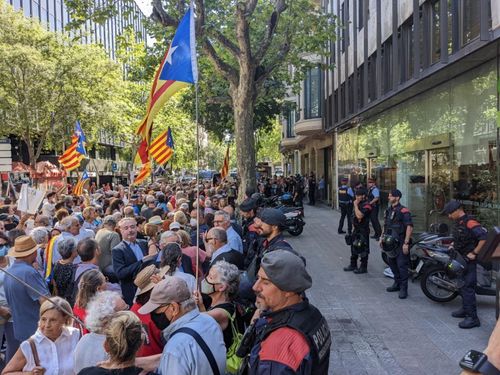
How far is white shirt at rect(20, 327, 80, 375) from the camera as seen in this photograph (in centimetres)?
327

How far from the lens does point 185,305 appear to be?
3.07m

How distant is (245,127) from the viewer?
41.6 ft

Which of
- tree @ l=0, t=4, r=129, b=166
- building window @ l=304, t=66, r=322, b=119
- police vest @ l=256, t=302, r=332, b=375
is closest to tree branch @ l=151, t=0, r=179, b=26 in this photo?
police vest @ l=256, t=302, r=332, b=375

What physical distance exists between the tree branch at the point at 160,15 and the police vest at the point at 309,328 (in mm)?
9449

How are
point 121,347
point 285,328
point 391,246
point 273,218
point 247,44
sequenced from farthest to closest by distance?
point 247,44 → point 391,246 → point 273,218 → point 121,347 → point 285,328

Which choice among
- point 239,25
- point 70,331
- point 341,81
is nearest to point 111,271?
point 70,331

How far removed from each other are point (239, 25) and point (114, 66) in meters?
18.8

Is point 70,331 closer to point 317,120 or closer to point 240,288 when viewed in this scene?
point 240,288

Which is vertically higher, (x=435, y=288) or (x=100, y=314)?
(x=100, y=314)

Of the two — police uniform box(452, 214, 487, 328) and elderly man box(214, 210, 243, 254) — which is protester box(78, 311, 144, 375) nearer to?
elderly man box(214, 210, 243, 254)

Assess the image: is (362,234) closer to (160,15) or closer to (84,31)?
(160,15)

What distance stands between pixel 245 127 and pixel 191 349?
33.6 ft

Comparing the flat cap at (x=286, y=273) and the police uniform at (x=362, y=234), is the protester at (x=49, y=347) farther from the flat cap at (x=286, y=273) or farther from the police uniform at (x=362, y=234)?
the police uniform at (x=362, y=234)

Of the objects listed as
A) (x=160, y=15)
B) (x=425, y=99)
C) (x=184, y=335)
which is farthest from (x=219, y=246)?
(x=425, y=99)
